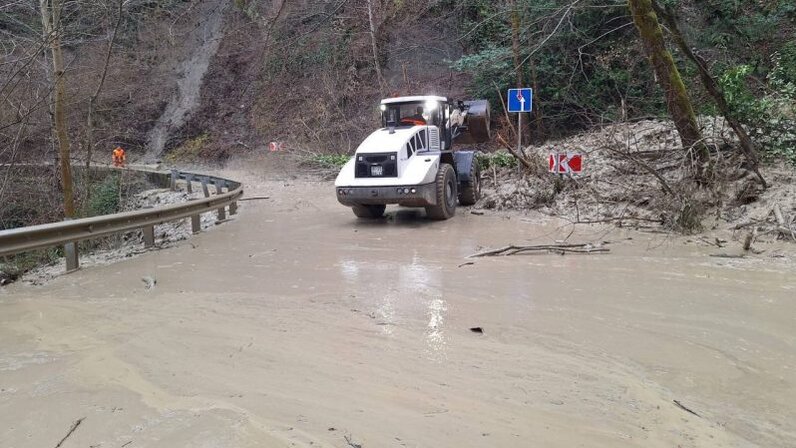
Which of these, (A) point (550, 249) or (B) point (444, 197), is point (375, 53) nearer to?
(B) point (444, 197)

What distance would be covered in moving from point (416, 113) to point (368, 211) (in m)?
2.53

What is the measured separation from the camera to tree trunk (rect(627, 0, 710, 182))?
10.6 meters

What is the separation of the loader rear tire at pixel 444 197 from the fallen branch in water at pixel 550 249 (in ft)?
10.8

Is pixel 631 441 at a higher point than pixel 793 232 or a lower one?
lower

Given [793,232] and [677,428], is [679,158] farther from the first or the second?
[677,428]

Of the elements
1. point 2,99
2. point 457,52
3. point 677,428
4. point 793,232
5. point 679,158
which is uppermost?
point 457,52

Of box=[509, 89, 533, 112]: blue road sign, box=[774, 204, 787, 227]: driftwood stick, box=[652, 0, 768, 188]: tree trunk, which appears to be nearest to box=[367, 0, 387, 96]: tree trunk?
box=[509, 89, 533, 112]: blue road sign

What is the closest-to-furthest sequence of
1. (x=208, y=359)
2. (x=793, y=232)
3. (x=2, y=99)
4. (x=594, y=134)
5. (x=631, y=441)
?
(x=631, y=441) → (x=208, y=359) → (x=793, y=232) → (x=2, y=99) → (x=594, y=134)

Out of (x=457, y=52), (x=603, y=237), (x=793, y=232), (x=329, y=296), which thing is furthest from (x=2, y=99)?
(x=457, y=52)

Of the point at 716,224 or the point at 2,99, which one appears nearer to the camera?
the point at 716,224

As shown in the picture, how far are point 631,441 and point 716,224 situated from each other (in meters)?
7.74

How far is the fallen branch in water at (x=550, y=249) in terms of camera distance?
27.4ft

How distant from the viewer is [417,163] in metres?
11.6

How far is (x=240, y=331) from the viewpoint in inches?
194
